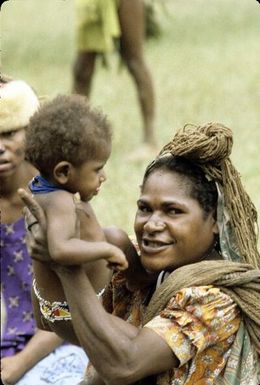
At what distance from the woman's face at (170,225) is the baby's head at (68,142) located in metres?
0.28

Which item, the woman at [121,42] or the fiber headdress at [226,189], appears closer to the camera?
the fiber headdress at [226,189]

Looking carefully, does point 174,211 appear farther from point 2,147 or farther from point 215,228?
point 2,147

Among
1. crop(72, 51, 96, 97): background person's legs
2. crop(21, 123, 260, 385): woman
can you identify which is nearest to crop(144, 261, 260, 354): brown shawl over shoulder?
crop(21, 123, 260, 385): woman

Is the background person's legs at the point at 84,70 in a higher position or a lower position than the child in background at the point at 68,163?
lower

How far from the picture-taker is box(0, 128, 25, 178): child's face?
475 cm

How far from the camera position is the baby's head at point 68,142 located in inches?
130

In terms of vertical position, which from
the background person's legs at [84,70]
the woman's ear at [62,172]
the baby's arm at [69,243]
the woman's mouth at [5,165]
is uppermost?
the woman's ear at [62,172]

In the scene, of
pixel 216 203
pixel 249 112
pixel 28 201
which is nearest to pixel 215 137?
pixel 216 203

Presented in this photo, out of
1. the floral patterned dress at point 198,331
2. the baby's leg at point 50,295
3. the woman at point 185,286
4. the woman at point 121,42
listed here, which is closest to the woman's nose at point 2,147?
the woman at point 185,286

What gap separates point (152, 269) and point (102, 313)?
37 cm

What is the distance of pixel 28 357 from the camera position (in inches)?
188

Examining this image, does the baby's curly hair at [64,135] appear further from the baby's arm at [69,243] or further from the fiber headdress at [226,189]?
the fiber headdress at [226,189]

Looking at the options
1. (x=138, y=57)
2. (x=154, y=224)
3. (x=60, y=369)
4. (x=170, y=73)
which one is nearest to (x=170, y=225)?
(x=154, y=224)

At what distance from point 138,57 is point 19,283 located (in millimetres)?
5214
